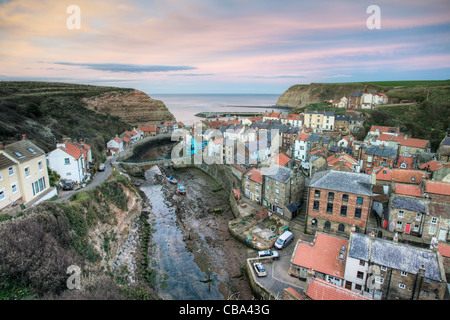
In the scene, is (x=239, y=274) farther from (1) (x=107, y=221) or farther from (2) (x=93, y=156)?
(2) (x=93, y=156)

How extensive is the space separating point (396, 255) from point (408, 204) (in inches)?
366

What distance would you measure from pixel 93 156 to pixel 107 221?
21545 mm

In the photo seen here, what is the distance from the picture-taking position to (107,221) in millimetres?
25156

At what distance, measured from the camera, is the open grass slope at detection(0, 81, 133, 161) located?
1550 inches

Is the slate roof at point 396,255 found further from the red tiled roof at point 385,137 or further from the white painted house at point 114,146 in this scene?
the white painted house at point 114,146

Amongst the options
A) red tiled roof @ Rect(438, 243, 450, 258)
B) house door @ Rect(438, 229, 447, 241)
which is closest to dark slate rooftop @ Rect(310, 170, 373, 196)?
red tiled roof @ Rect(438, 243, 450, 258)

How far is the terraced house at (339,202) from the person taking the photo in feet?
78.7

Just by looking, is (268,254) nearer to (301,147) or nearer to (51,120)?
(301,147)

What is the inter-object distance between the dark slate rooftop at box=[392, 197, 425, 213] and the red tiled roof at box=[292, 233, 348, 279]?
819cm

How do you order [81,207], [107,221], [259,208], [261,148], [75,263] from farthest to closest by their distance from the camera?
[261,148] → [259,208] → [107,221] → [81,207] → [75,263]

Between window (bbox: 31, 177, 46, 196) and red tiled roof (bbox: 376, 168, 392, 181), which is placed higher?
window (bbox: 31, 177, 46, 196)

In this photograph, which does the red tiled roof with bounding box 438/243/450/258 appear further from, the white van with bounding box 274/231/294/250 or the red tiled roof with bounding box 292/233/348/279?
the white van with bounding box 274/231/294/250

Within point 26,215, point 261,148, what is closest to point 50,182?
point 26,215

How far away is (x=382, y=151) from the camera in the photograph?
4066 centimetres
